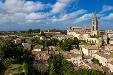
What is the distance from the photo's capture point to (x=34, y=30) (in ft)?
333

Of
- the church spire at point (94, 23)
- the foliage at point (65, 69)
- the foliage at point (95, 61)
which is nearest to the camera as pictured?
the foliage at point (65, 69)

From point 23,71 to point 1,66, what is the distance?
4.83m

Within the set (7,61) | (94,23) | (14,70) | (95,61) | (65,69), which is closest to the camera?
(65,69)

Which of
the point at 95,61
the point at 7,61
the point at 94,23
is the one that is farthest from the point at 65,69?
the point at 94,23

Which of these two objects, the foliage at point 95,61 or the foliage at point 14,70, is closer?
the foliage at point 14,70

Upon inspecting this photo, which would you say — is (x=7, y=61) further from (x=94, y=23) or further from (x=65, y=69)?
(x=94, y=23)

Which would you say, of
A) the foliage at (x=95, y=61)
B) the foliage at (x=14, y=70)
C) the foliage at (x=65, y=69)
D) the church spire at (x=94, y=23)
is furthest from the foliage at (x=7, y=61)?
the church spire at (x=94, y=23)

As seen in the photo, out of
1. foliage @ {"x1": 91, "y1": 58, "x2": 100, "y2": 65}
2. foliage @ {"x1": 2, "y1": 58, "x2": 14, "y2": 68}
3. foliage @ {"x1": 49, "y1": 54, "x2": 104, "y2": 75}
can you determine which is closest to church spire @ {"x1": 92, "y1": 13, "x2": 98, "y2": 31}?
foliage @ {"x1": 91, "y1": 58, "x2": 100, "y2": 65}

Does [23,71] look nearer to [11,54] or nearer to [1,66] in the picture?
[1,66]

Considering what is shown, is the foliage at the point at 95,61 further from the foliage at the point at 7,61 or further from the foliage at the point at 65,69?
the foliage at the point at 7,61

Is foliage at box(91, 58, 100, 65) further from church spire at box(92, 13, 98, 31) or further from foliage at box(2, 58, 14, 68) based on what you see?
church spire at box(92, 13, 98, 31)

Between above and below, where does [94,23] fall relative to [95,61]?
above

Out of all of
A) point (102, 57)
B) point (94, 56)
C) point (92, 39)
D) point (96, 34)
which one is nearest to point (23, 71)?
point (102, 57)

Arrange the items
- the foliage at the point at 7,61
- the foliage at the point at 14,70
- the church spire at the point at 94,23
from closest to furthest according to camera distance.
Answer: the foliage at the point at 14,70
the foliage at the point at 7,61
the church spire at the point at 94,23
